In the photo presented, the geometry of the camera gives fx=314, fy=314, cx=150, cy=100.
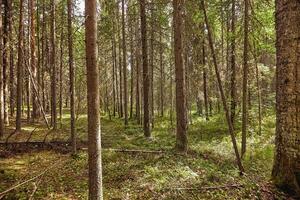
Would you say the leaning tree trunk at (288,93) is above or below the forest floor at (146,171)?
above

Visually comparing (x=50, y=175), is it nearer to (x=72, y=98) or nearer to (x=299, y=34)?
(x=72, y=98)

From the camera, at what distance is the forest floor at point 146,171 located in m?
6.55

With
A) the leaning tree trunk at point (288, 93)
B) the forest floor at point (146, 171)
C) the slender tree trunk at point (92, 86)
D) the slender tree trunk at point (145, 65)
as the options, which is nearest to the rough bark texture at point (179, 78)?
the forest floor at point (146, 171)

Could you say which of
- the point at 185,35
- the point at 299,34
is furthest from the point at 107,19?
the point at 299,34

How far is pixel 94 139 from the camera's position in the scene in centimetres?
566

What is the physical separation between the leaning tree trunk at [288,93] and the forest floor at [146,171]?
0.41 m

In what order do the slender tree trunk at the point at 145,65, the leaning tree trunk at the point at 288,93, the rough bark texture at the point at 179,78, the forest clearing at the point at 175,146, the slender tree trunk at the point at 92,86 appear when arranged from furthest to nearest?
the slender tree trunk at the point at 145,65, the rough bark texture at the point at 179,78, the slender tree trunk at the point at 92,86, the forest clearing at the point at 175,146, the leaning tree trunk at the point at 288,93

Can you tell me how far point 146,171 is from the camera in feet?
30.2

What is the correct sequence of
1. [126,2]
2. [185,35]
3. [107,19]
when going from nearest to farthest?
[185,35]
[107,19]
[126,2]

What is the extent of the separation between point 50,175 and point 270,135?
12478 mm

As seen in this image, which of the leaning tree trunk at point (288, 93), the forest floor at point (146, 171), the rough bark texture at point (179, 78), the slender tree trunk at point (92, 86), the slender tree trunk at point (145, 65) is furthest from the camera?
the slender tree trunk at point (145, 65)

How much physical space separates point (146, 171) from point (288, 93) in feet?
17.8

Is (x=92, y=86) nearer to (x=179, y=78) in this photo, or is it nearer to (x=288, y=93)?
(x=288, y=93)

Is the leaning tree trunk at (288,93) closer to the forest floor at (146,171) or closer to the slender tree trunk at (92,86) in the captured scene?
the forest floor at (146,171)
